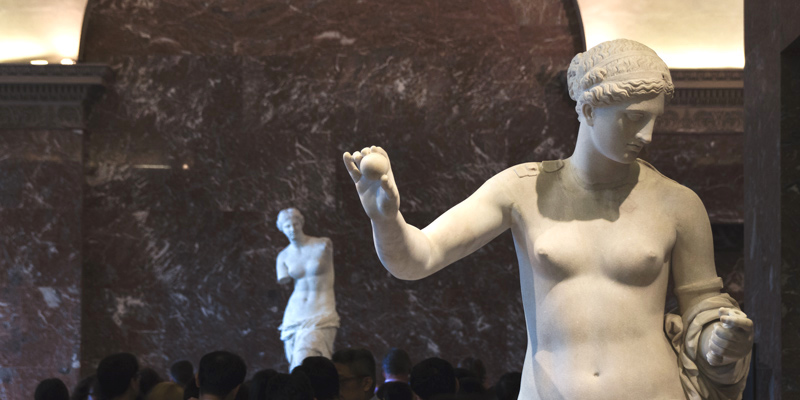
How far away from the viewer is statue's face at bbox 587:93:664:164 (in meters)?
2.98

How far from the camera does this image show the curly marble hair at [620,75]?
116 inches

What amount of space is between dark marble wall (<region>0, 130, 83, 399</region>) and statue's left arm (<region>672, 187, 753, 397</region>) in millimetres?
9399

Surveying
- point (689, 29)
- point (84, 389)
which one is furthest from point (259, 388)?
point (689, 29)

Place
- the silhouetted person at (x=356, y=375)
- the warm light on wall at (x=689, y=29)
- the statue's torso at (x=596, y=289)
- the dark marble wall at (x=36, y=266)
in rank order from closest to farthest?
the statue's torso at (x=596, y=289), the silhouetted person at (x=356, y=375), the dark marble wall at (x=36, y=266), the warm light on wall at (x=689, y=29)

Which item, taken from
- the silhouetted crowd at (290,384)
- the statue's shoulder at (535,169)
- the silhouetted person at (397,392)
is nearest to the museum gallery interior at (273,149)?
the silhouetted crowd at (290,384)

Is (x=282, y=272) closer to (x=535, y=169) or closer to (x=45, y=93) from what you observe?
(x=45, y=93)

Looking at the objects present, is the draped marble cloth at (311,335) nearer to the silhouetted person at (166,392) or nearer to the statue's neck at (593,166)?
the silhouetted person at (166,392)

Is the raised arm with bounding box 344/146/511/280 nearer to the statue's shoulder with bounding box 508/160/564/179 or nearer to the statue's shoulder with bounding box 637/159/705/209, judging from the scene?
the statue's shoulder with bounding box 508/160/564/179

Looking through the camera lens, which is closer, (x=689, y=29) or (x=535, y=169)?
(x=535, y=169)

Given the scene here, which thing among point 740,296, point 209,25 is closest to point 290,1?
point 209,25

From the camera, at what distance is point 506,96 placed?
38.8ft

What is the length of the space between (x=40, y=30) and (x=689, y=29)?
24.8 ft

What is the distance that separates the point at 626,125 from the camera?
3000 mm

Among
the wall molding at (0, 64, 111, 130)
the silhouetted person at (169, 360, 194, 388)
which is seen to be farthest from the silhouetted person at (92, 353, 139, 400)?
the wall molding at (0, 64, 111, 130)
